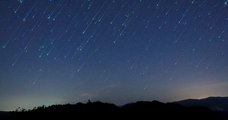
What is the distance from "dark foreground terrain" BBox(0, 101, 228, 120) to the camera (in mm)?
24438

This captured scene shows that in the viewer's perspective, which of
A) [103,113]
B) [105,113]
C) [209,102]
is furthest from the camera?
[209,102]

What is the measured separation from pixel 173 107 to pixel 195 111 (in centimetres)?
299

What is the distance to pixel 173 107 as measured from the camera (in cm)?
3628

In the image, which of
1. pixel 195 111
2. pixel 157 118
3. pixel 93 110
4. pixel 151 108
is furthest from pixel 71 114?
pixel 195 111

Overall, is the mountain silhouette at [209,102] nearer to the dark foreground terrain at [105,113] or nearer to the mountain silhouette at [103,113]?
the dark foreground terrain at [105,113]

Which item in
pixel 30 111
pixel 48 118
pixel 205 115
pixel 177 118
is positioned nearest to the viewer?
pixel 48 118

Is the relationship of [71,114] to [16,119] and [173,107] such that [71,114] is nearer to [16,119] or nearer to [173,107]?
[16,119]

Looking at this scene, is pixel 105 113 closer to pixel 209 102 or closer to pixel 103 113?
pixel 103 113

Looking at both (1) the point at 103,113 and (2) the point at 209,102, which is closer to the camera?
(1) the point at 103,113

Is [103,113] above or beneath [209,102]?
beneath

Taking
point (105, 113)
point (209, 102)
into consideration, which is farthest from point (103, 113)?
point (209, 102)

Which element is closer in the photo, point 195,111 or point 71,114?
point 71,114

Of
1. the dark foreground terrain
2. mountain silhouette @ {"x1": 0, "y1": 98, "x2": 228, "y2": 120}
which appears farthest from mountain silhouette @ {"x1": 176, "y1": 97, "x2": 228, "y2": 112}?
mountain silhouette @ {"x1": 0, "y1": 98, "x2": 228, "y2": 120}

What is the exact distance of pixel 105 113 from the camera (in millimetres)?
26250
